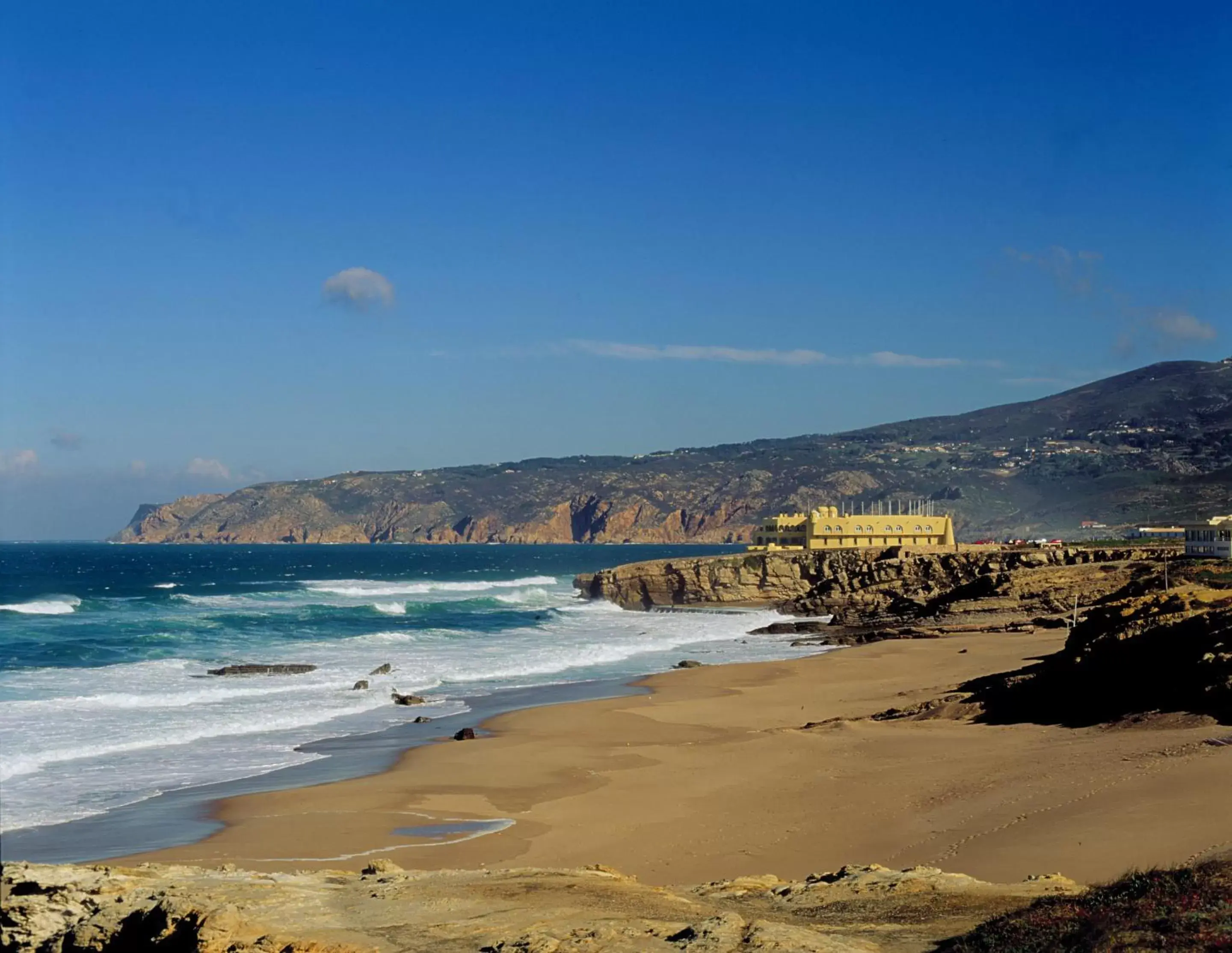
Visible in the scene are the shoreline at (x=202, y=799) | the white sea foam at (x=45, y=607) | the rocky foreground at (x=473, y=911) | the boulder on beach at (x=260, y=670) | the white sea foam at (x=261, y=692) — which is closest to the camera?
the rocky foreground at (x=473, y=911)

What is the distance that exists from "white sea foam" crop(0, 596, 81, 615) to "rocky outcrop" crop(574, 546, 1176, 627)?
31.4 metres

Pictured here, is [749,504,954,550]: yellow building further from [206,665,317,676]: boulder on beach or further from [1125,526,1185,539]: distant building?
[206,665,317,676]: boulder on beach

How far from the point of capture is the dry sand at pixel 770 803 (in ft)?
45.4

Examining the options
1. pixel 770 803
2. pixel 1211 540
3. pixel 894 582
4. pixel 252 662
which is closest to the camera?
pixel 770 803

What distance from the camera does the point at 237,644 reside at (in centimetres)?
4750

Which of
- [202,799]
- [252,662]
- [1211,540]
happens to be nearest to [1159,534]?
[1211,540]

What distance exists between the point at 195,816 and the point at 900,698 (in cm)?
1714

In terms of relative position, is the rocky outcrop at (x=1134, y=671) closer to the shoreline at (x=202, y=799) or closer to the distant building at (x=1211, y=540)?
the shoreline at (x=202, y=799)

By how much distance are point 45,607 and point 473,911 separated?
65001mm

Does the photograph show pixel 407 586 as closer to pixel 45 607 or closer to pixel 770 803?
pixel 45 607

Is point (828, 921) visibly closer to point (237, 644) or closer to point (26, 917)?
point (26, 917)

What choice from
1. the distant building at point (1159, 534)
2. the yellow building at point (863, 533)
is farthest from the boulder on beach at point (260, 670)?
the distant building at point (1159, 534)

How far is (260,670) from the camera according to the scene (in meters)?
38.0

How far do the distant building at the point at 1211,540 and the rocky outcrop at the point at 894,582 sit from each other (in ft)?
5.18
